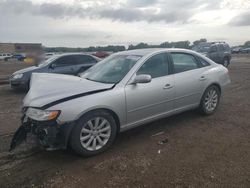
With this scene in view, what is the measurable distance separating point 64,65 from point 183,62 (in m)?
5.92

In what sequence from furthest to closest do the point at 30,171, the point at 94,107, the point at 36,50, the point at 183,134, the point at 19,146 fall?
1. the point at 36,50
2. the point at 183,134
3. the point at 19,146
4. the point at 94,107
5. the point at 30,171

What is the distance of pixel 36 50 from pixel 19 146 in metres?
9.17

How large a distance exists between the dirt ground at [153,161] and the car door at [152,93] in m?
0.46

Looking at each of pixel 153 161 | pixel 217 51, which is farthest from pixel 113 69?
pixel 217 51

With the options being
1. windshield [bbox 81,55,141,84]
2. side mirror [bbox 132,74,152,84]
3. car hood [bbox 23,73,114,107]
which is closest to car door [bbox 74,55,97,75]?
windshield [bbox 81,55,141,84]

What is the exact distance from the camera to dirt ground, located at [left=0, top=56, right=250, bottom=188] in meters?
3.24

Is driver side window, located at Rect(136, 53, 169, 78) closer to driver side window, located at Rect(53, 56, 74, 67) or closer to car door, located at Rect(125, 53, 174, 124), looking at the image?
car door, located at Rect(125, 53, 174, 124)

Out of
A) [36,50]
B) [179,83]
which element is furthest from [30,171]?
[36,50]

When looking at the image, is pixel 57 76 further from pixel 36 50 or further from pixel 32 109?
pixel 36 50

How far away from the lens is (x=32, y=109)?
12.2 feet

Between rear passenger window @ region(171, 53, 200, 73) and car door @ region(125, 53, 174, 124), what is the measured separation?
0.25 m

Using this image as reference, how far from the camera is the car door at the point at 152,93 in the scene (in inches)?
168

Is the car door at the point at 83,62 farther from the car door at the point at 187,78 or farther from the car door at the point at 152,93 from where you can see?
the car door at the point at 152,93

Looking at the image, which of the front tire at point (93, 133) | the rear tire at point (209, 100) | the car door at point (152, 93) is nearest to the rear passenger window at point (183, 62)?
the car door at point (152, 93)
